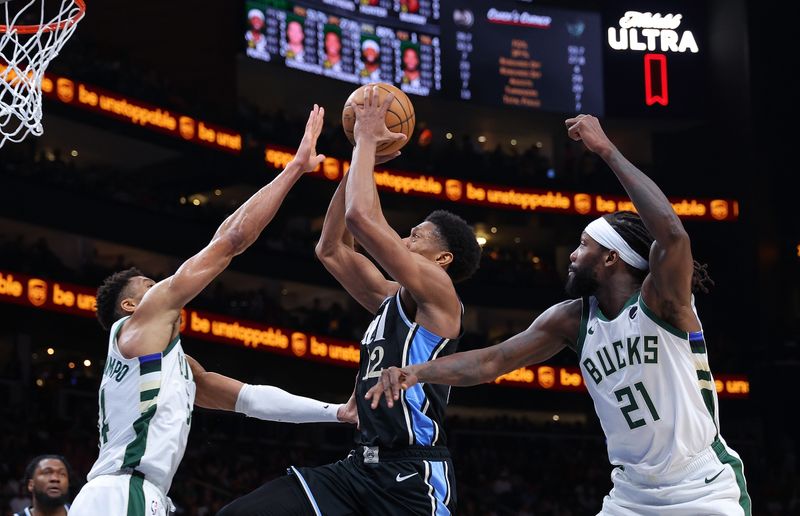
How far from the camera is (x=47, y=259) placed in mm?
19781

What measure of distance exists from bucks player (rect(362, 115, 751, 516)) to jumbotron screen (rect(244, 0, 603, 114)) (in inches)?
814

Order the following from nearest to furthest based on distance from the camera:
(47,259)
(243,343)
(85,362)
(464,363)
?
(464,363), (47,259), (243,343), (85,362)

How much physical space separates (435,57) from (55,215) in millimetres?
9956

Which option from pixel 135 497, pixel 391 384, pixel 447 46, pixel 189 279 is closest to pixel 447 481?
pixel 391 384

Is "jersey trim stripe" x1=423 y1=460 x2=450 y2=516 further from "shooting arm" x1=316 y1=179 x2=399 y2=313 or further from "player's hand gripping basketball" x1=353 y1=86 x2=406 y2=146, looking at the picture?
"player's hand gripping basketball" x1=353 y1=86 x2=406 y2=146

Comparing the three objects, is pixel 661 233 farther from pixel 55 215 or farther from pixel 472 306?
pixel 472 306

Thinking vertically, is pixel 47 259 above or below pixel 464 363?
above

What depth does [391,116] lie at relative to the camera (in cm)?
626

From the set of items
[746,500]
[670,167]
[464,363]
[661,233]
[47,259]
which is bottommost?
[746,500]

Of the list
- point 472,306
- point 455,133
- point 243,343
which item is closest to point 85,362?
point 243,343

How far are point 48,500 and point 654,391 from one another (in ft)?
14.4

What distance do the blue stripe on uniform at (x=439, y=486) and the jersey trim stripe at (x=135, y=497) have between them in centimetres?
131

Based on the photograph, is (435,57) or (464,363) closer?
(464,363)

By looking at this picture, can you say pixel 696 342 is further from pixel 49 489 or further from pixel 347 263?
pixel 49 489
